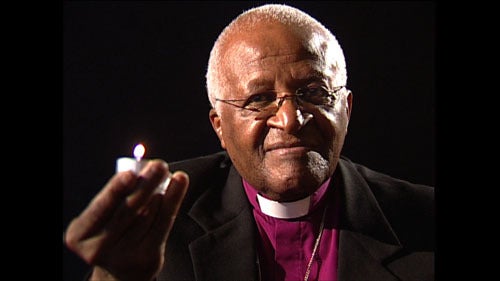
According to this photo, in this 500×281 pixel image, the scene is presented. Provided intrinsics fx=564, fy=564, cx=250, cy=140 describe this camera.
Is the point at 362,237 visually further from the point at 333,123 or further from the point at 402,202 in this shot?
the point at 333,123

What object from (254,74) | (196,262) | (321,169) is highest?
(254,74)

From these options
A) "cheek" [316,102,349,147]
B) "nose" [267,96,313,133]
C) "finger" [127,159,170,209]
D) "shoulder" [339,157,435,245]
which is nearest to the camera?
"finger" [127,159,170,209]

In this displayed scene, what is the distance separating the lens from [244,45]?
2111 millimetres

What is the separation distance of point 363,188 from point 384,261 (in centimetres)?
35

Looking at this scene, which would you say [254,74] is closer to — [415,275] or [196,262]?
[196,262]

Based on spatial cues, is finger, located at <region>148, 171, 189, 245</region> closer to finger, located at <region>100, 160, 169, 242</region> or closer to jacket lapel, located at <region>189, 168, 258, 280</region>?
finger, located at <region>100, 160, 169, 242</region>

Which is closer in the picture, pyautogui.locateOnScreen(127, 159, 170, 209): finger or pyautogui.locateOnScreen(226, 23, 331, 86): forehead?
pyautogui.locateOnScreen(127, 159, 170, 209): finger

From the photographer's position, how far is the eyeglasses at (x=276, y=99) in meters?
2.06

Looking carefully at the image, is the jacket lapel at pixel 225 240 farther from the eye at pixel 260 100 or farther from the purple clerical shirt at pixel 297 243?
the eye at pixel 260 100

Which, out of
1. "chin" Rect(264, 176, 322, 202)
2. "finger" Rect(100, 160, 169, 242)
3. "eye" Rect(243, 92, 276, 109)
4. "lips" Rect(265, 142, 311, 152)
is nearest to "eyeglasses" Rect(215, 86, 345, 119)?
"eye" Rect(243, 92, 276, 109)

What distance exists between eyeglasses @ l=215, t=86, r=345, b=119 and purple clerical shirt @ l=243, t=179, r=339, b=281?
1.41 feet

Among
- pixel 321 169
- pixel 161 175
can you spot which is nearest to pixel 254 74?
pixel 321 169

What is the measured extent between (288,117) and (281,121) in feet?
0.10

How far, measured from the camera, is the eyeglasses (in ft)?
6.77
